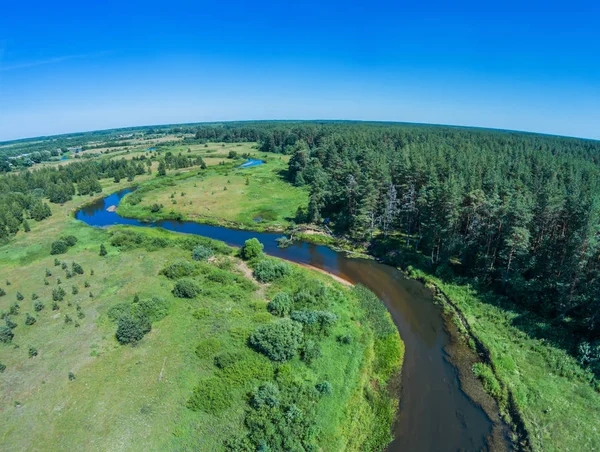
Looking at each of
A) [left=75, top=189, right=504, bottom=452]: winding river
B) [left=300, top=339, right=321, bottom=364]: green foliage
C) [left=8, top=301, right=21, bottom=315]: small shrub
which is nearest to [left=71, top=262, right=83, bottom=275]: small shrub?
[left=8, top=301, right=21, bottom=315]: small shrub

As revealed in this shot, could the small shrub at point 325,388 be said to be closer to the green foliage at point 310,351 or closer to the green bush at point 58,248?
the green foliage at point 310,351

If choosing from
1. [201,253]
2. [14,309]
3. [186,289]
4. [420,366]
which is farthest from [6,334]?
[420,366]

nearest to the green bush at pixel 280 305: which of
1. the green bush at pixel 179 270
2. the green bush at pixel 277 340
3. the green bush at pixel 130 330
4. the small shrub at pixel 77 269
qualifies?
the green bush at pixel 277 340

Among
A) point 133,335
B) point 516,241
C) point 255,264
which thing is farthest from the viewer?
point 255,264

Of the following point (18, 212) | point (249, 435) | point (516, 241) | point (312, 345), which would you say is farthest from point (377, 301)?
point (18, 212)

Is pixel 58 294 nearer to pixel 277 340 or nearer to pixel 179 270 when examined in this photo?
pixel 179 270

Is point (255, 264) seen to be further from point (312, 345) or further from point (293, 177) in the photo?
point (293, 177)
